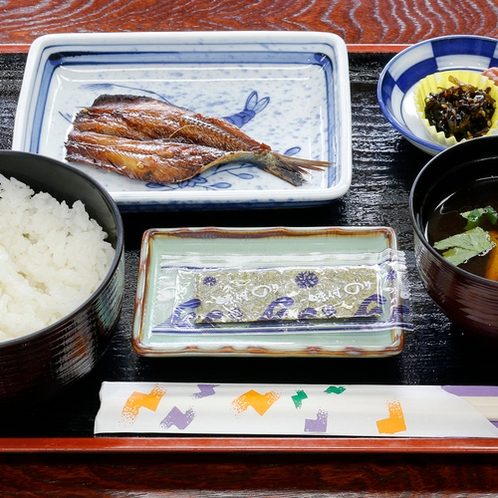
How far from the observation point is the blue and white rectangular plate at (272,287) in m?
1.45

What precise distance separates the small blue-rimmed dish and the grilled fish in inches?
12.4

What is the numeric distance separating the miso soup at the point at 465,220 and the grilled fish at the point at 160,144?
1.50 ft

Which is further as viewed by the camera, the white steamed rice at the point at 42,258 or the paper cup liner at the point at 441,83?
the paper cup liner at the point at 441,83

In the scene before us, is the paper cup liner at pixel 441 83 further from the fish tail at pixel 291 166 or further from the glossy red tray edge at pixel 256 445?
the glossy red tray edge at pixel 256 445

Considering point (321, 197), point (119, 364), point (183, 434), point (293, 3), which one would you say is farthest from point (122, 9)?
point (183, 434)

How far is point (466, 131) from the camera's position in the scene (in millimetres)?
1886

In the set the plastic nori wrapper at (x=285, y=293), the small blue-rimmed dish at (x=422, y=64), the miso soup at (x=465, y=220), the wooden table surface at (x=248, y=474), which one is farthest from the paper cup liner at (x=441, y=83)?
the wooden table surface at (x=248, y=474)

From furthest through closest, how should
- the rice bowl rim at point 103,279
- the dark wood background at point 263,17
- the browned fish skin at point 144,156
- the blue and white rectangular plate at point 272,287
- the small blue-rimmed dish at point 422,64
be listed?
the dark wood background at point 263,17 < the small blue-rimmed dish at point 422,64 < the browned fish skin at point 144,156 < the blue and white rectangular plate at point 272,287 < the rice bowl rim at point 103,279

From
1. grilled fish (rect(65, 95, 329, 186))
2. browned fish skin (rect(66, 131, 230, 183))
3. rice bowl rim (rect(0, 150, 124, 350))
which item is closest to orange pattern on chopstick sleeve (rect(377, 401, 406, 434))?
rice bowl rim (rect(0, 150, 124, 350))

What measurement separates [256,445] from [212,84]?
49.2 inches

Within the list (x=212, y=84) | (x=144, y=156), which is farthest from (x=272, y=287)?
(x=212, y=84)

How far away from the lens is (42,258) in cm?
145

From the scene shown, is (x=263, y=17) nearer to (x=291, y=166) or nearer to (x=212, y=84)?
(x=212, y=84)

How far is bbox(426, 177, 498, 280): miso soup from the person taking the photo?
1460mm
